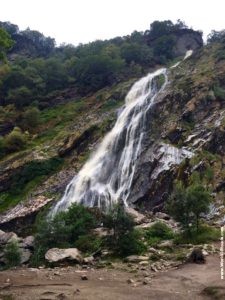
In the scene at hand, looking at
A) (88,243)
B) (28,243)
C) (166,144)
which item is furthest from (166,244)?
(166,144)

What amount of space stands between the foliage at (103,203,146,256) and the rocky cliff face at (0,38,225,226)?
1119 centimetres

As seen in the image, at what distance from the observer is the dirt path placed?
1348cm

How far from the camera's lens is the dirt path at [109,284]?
44.2 ft

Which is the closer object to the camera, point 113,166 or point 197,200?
point 197,200

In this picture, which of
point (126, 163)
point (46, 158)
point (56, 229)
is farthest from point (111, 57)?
point (56, 229)

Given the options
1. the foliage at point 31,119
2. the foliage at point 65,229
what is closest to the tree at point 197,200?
the foliage at point 65,229

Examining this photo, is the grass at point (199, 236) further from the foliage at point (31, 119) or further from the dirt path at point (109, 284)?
the foliage at point (31, 119)

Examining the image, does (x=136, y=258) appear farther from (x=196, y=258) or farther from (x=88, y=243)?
(x=88, y=243)

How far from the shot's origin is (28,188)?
45125mm

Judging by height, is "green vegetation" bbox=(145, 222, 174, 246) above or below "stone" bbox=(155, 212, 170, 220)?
above

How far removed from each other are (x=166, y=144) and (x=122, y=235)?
19821 millimetres

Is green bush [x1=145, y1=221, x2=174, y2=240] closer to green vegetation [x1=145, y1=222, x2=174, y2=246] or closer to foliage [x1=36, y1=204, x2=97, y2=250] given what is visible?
green vegetation [x1=145, y1=222, x2=174, y2=246]

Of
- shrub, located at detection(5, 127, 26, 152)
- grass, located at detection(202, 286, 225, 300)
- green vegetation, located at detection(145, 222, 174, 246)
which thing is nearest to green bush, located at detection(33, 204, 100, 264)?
green vegetation, located at detection(145, 222, 174, 246)

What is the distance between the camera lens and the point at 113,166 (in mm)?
41438
